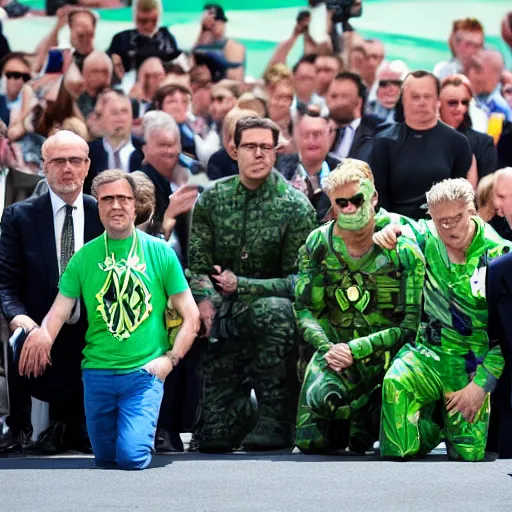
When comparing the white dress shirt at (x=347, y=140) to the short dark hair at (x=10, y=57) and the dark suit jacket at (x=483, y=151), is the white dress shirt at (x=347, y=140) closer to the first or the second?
the dark suit jacket at (x=483, y=151)

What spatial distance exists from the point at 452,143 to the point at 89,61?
2.39 m

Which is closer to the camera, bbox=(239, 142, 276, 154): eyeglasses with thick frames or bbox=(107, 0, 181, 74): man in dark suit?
bbox=(239, 142, 276, 154): eyeglasses with thick frames

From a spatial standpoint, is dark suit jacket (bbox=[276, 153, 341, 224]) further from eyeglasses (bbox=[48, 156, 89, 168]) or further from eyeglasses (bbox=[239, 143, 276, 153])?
eyeglasses (bbox=[48, 156, 89, 168])

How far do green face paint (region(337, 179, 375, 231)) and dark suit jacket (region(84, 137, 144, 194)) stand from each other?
1.76 metres

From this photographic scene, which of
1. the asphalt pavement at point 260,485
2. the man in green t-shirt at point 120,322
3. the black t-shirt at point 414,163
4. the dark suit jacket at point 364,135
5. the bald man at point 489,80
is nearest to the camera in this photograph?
the asphalt pavement at point 260,485

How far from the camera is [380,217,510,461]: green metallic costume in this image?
7.18m

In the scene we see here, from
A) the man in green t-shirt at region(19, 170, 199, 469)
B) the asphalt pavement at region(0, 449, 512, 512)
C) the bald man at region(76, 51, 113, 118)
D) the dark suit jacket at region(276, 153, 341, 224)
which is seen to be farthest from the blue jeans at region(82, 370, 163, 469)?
the bald man at region(76, 51, 113, 118)

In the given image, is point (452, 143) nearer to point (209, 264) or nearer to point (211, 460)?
point (209, 264)

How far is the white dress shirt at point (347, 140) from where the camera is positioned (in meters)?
9.00

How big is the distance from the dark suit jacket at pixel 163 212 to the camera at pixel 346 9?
1515 mm

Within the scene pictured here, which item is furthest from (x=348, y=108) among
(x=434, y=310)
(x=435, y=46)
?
(x=434, y=310)

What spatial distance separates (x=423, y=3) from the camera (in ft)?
30.6

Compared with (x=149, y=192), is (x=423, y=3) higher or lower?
higher

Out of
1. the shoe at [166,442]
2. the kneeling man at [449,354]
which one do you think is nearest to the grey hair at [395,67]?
the kneeling man at [449,354]
